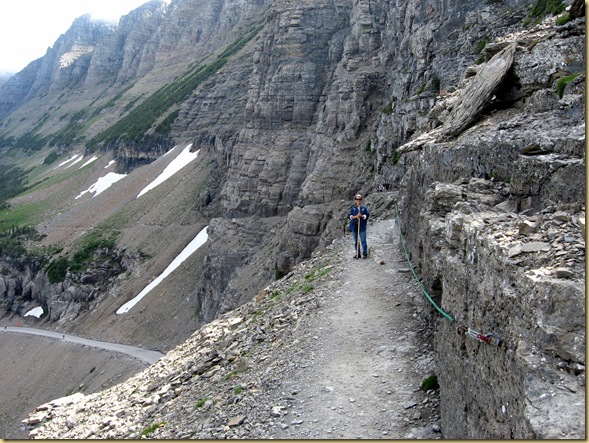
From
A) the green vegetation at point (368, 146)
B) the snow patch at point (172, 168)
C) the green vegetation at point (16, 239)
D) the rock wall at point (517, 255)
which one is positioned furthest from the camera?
the snow patch at point (172, 168)

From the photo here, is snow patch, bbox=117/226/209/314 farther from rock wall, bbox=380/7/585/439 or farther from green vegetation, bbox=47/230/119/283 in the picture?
rock wall, bbox=380/7/585/439

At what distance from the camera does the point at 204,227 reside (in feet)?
194

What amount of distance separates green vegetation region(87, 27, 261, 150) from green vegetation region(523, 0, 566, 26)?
265ft

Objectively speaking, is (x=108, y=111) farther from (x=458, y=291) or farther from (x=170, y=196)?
(x=458, y=291)

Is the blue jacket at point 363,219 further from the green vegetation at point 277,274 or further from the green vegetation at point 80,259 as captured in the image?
the green vegetation at point 80,259

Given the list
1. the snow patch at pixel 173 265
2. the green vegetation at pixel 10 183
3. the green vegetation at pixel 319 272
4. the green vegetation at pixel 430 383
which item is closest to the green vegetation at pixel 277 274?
the green vegetation at pixel 319 272

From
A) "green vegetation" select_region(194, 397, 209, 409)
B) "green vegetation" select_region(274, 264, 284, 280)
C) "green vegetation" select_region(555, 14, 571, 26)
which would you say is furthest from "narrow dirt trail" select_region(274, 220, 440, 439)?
"green vegetation" select_region(274, 264, 284, 280)

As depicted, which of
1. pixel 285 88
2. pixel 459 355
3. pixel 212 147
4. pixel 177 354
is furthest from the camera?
pixel 212 147

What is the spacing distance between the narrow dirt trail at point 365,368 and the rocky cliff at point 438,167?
2.93ft

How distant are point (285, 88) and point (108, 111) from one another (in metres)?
120

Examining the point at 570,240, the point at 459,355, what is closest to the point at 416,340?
the point at 459,355

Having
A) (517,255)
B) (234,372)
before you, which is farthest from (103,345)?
(517,255)

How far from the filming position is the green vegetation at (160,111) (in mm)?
101625

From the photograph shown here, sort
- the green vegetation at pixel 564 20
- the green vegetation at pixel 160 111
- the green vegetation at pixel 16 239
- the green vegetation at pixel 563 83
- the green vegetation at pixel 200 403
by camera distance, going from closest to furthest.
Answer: the green vegetation at pixel 563 83 < the green vegetation at pixel 200 403 < the green vegetation at pixel 564 20 < the green vegetation at pixel 16 239 < the green vegetation at pixel 160 111
